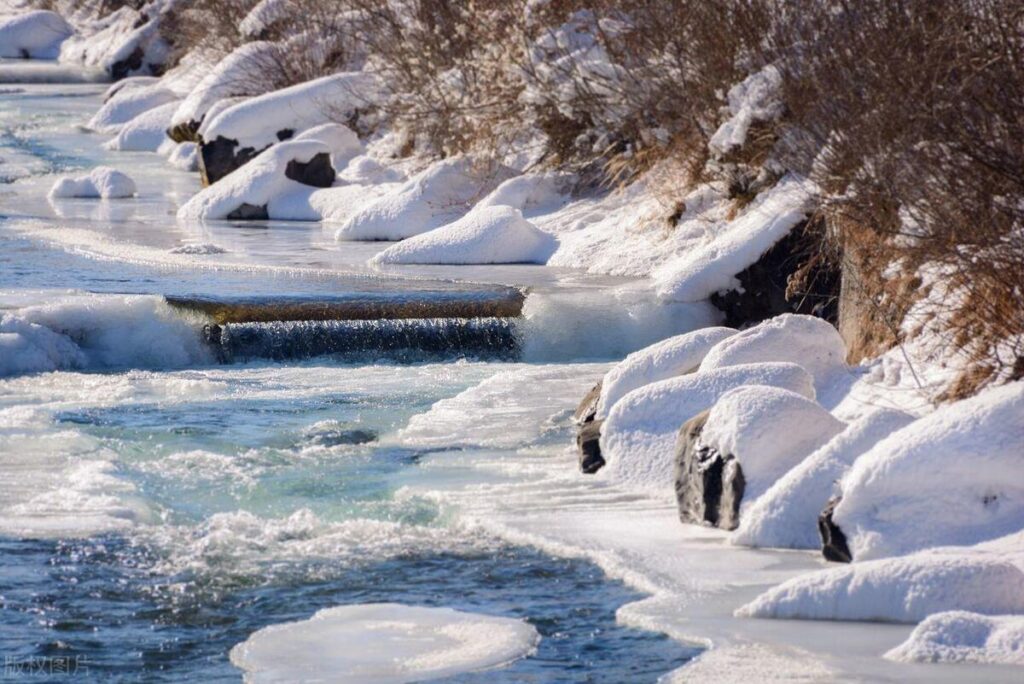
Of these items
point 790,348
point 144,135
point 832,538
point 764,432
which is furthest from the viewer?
point 144,135

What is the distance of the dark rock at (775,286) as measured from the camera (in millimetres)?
11562

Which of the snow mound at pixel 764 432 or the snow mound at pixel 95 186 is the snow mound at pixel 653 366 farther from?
the snow mound at pixel 95 186

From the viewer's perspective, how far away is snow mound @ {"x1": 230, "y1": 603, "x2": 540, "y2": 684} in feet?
17.9

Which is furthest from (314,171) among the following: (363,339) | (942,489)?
(942,489)

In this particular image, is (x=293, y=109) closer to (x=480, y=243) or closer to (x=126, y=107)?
(x=480, y=243)

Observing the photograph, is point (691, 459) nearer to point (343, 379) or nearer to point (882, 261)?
point (882, 261)

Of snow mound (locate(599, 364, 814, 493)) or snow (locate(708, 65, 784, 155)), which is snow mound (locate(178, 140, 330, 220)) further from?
snow mound (locate(599, 364, 814, 493))

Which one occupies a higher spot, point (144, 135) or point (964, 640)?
point (144, 135)

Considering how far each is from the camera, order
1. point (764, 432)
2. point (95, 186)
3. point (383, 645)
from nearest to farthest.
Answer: point (383, 645) → point (764, 432) → point (95, 186)

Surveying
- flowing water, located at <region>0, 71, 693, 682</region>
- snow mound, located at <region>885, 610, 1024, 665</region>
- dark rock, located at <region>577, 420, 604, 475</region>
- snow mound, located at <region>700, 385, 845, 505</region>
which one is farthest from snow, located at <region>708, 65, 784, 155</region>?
snow mound, located at <region>885, 610, 1024, 665</region>

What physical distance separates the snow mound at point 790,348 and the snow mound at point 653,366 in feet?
0.81

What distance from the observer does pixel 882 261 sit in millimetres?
8969

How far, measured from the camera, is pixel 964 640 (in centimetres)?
535

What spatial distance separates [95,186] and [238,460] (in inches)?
414
